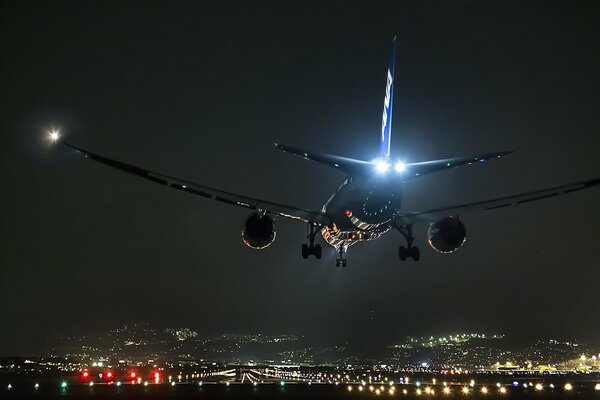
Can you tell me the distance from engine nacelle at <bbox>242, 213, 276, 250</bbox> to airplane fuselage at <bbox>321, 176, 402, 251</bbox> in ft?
11.6

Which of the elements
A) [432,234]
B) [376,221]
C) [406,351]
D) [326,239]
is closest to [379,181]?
[376,221]

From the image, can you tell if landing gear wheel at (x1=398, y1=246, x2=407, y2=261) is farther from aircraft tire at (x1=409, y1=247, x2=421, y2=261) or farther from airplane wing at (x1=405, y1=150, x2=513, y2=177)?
airplane wing at (x1=405, y1=150, x2=513, y2=177)

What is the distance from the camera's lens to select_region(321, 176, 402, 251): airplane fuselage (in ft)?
93.7

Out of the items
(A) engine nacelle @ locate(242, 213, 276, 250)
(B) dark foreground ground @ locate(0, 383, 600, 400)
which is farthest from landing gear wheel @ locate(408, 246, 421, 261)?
(A) engine nacelle @ locate(242, 213, 276, 250)

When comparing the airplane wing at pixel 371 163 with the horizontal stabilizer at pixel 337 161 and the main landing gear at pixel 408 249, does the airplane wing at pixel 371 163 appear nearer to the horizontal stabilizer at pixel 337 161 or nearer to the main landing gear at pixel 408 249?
the horizontal stabilizer at pixel 337 161

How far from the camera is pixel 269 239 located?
3491cm

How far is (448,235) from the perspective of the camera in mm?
35531

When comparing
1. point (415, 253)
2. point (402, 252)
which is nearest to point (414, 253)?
point (415, 253)

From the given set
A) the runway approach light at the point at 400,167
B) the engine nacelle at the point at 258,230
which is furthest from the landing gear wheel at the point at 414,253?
the runway approach light at the point at 400,167

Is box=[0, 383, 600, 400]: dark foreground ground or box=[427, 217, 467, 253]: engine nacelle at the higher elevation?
box=[427, 217, 467, 253]: engine nacelle

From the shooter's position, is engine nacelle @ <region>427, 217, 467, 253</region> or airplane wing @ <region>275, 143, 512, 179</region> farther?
engine nacelle @ <region>427, 217, 467, 253</region>

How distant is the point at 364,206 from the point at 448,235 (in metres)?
8.59

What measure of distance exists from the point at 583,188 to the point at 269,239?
17.0 metres

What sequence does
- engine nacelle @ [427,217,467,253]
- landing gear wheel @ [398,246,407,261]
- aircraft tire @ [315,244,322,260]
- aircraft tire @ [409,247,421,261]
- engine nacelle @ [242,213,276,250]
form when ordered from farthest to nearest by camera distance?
1. aircraft tire @ [315,244,322,260]
2. landing gear wheel @ [398,246,407,261]
3. aircraft tire @ [409,247,421,261]
4. engine nacelle @ [427,217,467,253]
5. engine nacelle @ [242,213,276,250]
